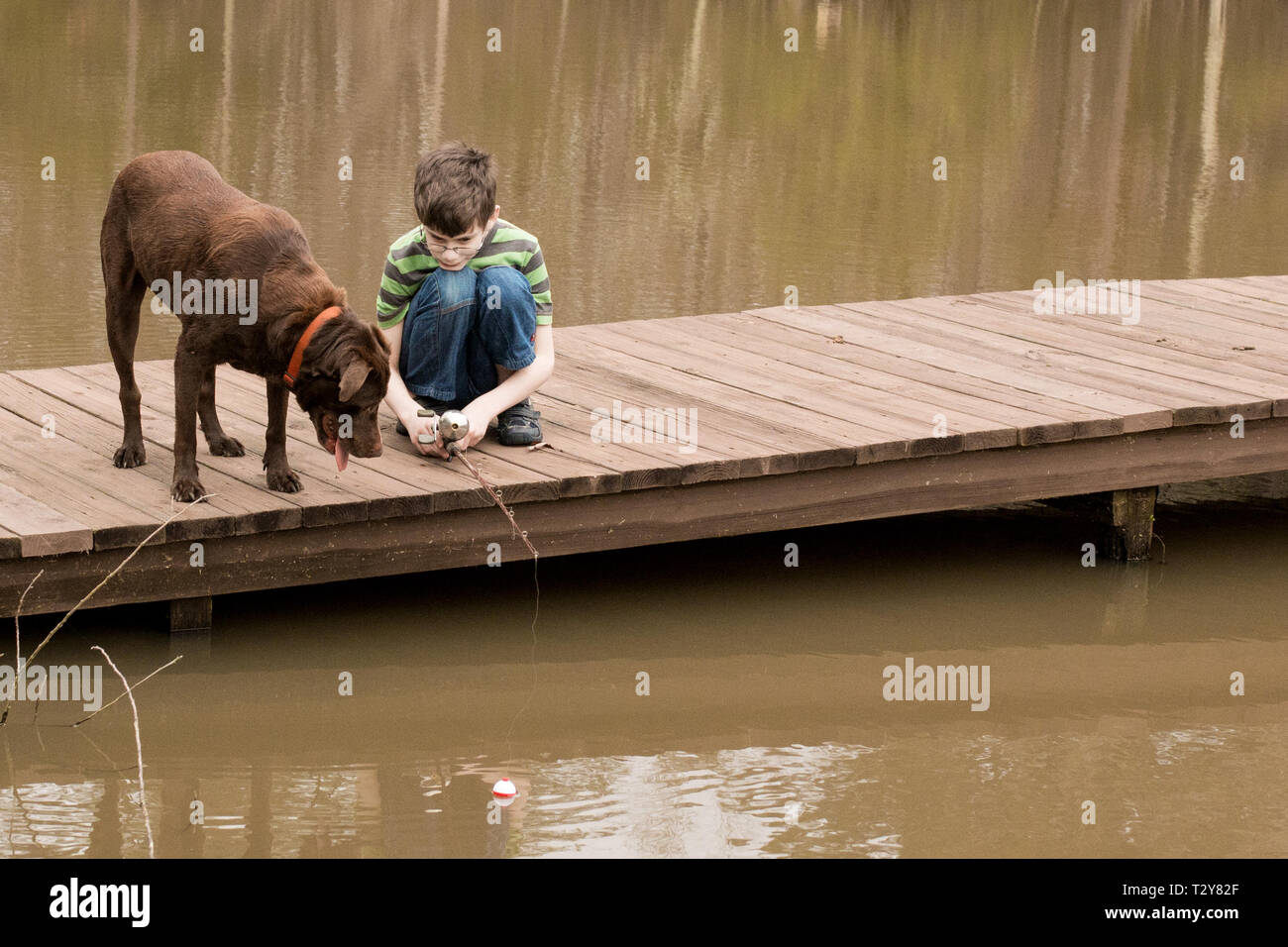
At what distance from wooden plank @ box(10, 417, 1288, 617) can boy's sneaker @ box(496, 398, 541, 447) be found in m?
0.34

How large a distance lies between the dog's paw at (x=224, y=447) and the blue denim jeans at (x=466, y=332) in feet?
2.19

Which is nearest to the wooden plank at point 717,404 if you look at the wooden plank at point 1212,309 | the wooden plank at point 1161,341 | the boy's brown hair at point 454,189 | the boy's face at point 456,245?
the boy's face at point 456,245

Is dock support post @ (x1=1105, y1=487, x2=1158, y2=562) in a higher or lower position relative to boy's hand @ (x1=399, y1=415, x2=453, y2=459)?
lower

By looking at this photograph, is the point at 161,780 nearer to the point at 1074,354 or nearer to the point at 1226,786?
the point at 1226,786

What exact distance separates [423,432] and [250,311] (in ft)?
3.05

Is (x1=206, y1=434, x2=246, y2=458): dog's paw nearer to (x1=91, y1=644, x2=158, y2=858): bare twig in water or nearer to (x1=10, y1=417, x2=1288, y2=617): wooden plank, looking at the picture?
(x1=10, y1=417, x2=1288, y2=617): wooden plank

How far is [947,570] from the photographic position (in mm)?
7285

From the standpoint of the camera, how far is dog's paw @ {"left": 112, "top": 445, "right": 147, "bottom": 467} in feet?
19.6

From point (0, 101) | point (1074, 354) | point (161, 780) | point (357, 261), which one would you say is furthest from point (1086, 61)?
point (161, 780)

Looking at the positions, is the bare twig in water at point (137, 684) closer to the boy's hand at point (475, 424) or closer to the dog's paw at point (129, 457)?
the dog's paw at point (129, 457)

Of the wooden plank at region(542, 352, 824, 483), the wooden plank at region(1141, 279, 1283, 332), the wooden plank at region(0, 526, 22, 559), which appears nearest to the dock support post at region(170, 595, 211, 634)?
the wooden plank at region(0, 526, 22, 559)

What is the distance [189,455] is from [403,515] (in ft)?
2.30

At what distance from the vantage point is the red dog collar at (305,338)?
17.4 feet

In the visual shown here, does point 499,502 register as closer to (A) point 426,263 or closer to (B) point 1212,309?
(A) point 426,263
